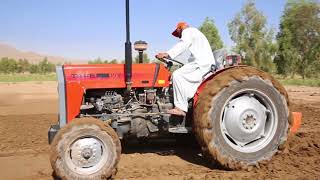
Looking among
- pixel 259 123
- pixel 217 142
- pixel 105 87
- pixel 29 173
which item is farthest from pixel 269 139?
pixel 29 173

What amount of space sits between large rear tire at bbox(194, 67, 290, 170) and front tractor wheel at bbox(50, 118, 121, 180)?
4.16 ft

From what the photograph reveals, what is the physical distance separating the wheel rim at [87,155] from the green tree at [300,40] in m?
36.2

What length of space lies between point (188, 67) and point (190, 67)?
0.03 m

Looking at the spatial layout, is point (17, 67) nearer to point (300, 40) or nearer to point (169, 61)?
point (300, 40)

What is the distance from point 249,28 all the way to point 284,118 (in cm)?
3764

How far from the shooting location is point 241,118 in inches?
241

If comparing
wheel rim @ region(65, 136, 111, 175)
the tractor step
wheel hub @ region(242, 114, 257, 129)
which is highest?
wheel hub @ region(242, 114, 257, 129)

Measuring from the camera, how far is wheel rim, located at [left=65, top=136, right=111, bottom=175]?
546 cm

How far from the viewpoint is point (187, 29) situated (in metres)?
6.62

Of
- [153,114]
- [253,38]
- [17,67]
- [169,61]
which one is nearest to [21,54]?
[17,67]

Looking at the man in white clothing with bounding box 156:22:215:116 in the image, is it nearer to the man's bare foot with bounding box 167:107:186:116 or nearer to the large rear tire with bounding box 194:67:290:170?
the man's bare foot with bounding box 167:107:186:116

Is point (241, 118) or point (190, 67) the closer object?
point (241, 118)

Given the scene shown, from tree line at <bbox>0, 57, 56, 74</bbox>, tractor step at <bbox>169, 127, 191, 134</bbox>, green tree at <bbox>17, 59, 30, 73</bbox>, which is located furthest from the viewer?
green tree at <bbox>17, 59, 30, 73</bbox>

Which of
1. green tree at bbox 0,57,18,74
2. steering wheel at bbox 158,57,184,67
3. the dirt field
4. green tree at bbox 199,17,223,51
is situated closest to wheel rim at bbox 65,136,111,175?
the dirt field
